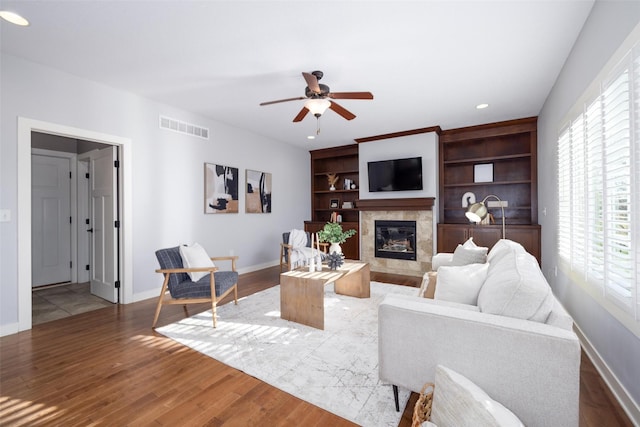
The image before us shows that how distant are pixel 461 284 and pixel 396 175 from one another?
3.69 m

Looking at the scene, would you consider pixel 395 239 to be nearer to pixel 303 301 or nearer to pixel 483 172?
pixel 483 172

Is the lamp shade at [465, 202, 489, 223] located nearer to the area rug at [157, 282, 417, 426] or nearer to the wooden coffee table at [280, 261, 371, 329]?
the area rug at [157, 282, 417, 426]

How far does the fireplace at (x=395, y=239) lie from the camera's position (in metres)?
5.28

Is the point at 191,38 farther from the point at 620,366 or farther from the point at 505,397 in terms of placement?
the point at 620,366

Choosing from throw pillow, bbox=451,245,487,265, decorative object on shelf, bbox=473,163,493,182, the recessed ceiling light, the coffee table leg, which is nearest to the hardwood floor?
the coffee table leg

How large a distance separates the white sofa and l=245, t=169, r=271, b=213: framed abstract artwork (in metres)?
4.13

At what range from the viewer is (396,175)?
536 centimetres

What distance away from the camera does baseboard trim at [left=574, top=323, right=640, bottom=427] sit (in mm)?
1571

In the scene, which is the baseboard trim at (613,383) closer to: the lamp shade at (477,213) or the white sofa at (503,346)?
the white sofa at (503,346)

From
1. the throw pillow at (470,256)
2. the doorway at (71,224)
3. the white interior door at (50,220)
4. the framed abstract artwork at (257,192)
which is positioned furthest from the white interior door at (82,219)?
the throw pillow at (470,256)

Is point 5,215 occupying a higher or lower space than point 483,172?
lower

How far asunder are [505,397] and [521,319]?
0.35 meters

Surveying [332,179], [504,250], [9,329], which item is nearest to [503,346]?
[504,250]

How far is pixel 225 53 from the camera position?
106 inches
